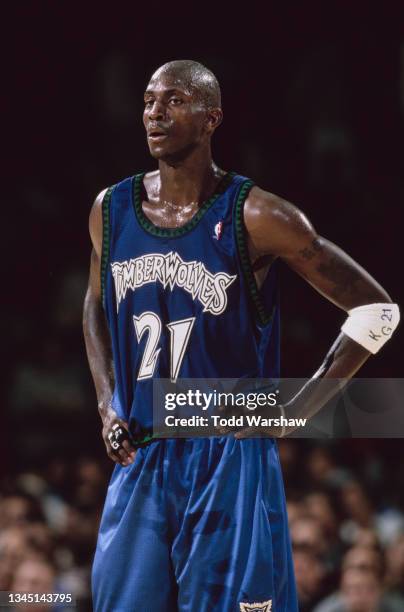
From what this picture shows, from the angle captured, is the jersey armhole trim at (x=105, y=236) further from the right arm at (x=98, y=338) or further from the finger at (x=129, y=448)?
the finger at (x=129, y=448)

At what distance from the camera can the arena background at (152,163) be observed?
7453 millimetres

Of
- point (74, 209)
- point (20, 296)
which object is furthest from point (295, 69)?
point (20, 296)

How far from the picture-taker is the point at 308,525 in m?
5.78

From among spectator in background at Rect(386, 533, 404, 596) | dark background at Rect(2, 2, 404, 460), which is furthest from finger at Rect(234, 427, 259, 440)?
dark background at Rect(2, 2, 404, 460)

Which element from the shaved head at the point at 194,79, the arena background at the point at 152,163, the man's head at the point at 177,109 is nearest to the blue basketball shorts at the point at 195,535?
the man's head at the point at 177,109

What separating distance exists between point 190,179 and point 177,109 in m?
0.22

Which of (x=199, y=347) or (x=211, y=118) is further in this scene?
(x=211, y=118)

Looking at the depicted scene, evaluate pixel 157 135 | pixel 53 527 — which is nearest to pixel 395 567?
pixel 53 527

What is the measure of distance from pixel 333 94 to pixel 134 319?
18.6 feet

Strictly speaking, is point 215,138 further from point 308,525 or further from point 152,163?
point 308,525

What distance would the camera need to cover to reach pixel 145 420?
330 centimetres

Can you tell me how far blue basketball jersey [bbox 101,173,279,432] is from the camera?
10.7 ft

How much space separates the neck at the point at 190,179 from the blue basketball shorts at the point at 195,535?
2.41 feet

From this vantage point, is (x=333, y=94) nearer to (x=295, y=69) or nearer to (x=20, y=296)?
(x=295, y=69)
